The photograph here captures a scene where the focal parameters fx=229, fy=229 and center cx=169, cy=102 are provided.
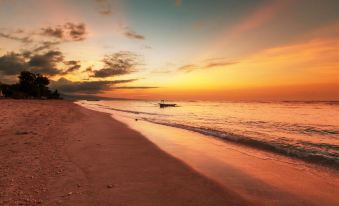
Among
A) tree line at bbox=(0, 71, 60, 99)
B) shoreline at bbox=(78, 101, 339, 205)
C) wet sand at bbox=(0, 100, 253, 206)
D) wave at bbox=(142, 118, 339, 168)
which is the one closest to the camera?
wet sand at bbox=(0, 100, 253, 206)

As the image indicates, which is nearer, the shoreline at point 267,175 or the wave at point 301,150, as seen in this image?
the shoreline at point 267,175

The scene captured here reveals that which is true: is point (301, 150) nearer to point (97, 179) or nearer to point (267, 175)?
point (267, 175)

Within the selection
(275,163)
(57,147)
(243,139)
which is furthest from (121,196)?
(243,139)

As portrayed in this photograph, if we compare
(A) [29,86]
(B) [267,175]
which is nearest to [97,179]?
(B) [267,175]

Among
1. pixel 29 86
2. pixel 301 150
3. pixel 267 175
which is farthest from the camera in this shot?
pixel 29 86

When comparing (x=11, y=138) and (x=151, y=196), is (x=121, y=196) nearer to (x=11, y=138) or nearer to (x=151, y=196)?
(x=151, y=196)

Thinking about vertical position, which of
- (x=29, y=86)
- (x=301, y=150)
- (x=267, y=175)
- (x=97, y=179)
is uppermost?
(x=29, y=86)

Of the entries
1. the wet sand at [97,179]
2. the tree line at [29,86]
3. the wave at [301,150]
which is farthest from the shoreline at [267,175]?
the tree line at [29,86]

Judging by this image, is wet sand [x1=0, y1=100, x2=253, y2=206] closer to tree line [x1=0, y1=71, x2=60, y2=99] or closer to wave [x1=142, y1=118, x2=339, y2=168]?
wave [x1=142, y1=118, x2=339, y2=168]

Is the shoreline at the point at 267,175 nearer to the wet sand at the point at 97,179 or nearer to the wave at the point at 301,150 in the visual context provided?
the wet sand at the point at 97,179

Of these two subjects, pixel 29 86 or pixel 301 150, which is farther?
pixel 29 86

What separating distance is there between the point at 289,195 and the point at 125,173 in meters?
5.20

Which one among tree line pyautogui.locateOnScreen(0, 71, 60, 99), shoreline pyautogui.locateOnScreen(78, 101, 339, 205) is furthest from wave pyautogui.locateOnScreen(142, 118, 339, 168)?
tree line pyautogui.locateOnScreen(0, 71, 60, 99)

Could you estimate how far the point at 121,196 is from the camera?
595 centimetres
